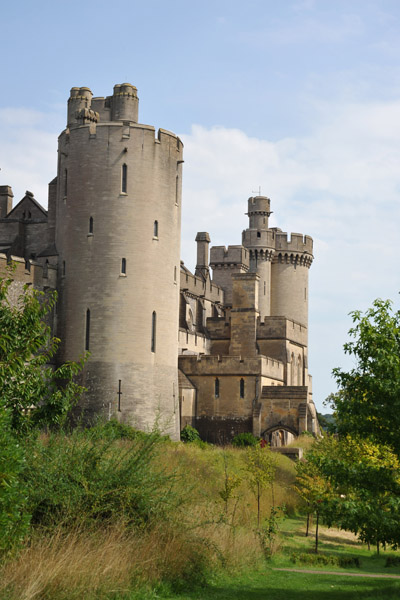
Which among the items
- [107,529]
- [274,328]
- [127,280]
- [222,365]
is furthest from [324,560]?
[274,328]

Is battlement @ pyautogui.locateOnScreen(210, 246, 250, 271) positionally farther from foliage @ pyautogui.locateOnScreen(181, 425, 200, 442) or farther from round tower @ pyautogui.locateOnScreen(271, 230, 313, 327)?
foliage @ pyautogui.locateOnScreen(181, 425, 200, 442)

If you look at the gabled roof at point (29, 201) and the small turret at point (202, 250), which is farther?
the small turret at point (202, 250)

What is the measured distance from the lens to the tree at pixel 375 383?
1525 cm

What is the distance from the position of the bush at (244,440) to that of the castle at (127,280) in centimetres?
162

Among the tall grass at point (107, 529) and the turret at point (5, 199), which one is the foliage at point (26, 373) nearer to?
the tall grass at point (107, 529)

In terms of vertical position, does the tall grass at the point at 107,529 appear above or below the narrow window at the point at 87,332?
below

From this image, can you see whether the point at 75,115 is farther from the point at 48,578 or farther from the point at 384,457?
the point at 48,578

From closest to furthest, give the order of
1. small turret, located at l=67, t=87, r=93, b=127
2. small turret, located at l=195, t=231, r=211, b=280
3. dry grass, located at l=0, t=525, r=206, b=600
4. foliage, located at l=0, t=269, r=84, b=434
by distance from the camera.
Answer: dry grass, located at l=0, t=525, r=206, b=600 → foliage, located at l=0, t=269, r=84, b=434 → small turret, located at l=67, t=87, r=93, b=127 → small turret, located at l=195, t=231, r=211, b=280

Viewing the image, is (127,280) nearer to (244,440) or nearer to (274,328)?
(244,440)

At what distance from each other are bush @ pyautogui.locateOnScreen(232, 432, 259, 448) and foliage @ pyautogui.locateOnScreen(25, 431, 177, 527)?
27.1m

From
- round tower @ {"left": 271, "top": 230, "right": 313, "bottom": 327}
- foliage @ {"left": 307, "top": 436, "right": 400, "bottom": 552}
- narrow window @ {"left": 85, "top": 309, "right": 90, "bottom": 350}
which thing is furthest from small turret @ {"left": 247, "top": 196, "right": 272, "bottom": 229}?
foliage @ {"left": 307, "top": 436, "right": 400, "bottom": 552}

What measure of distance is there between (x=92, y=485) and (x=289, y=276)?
5773 centimetres

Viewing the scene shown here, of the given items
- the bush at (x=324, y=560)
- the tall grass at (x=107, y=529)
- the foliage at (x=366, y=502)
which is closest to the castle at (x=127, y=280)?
the bush at (x=324, y=560)

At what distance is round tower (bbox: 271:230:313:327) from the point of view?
7150 centimetres
